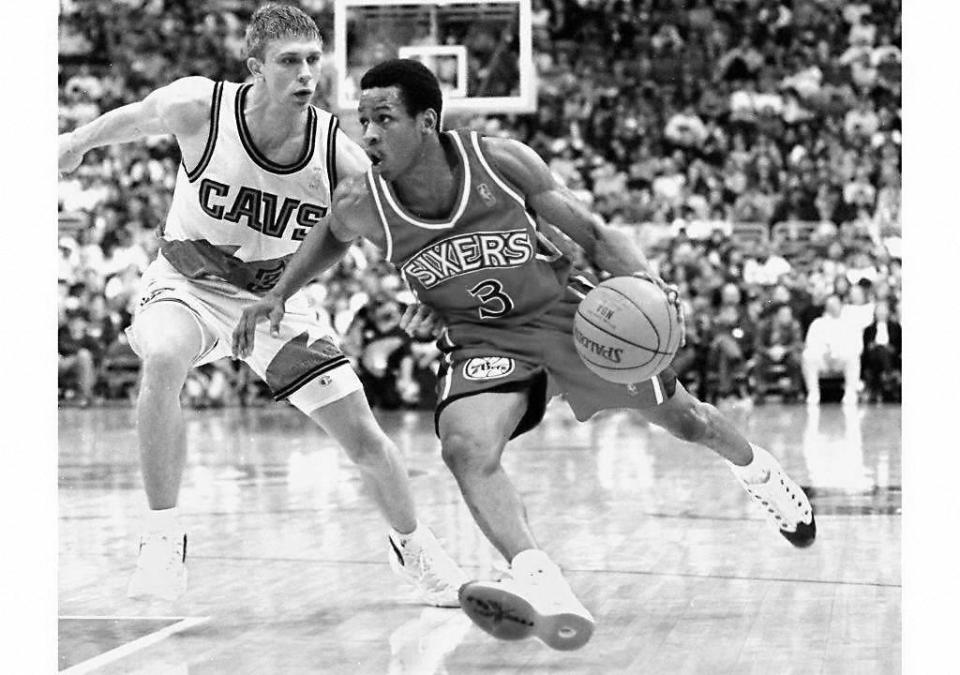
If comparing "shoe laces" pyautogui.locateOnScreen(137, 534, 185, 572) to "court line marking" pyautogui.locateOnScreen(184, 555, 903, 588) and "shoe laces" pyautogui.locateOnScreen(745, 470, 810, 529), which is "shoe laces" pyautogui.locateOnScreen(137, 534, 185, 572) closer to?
"court line marking" pyautogui.locateOnScreen(184, 555, 903, 588)

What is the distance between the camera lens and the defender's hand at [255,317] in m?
4.58

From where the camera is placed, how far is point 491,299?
457 centimetres

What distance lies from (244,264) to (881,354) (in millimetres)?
8760

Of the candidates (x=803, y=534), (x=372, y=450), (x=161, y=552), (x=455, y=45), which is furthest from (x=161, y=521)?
(x=455, y=45)

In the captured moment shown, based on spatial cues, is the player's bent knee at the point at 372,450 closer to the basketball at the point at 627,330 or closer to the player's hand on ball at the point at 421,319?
the player's hand on ball at the point at 421,319

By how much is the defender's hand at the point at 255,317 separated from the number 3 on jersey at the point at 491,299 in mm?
579

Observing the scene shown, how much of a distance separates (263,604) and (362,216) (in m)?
1.51

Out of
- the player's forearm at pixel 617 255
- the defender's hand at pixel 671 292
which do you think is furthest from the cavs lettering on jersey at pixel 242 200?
the defender's hand at pixel 671 292

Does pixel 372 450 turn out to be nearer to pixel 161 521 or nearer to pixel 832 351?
pixel 161 521

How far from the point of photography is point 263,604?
5.25 m

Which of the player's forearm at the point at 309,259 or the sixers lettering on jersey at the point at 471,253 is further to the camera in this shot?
the player's forearm at the point at 309,259

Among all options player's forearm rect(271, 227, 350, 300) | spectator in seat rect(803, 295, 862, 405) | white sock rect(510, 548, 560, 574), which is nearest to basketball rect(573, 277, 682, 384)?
white sock rect(510, 548, 560, 574)

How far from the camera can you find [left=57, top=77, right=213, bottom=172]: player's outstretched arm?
199 inches

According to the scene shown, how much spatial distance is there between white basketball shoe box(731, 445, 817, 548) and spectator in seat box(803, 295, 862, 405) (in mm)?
7257
